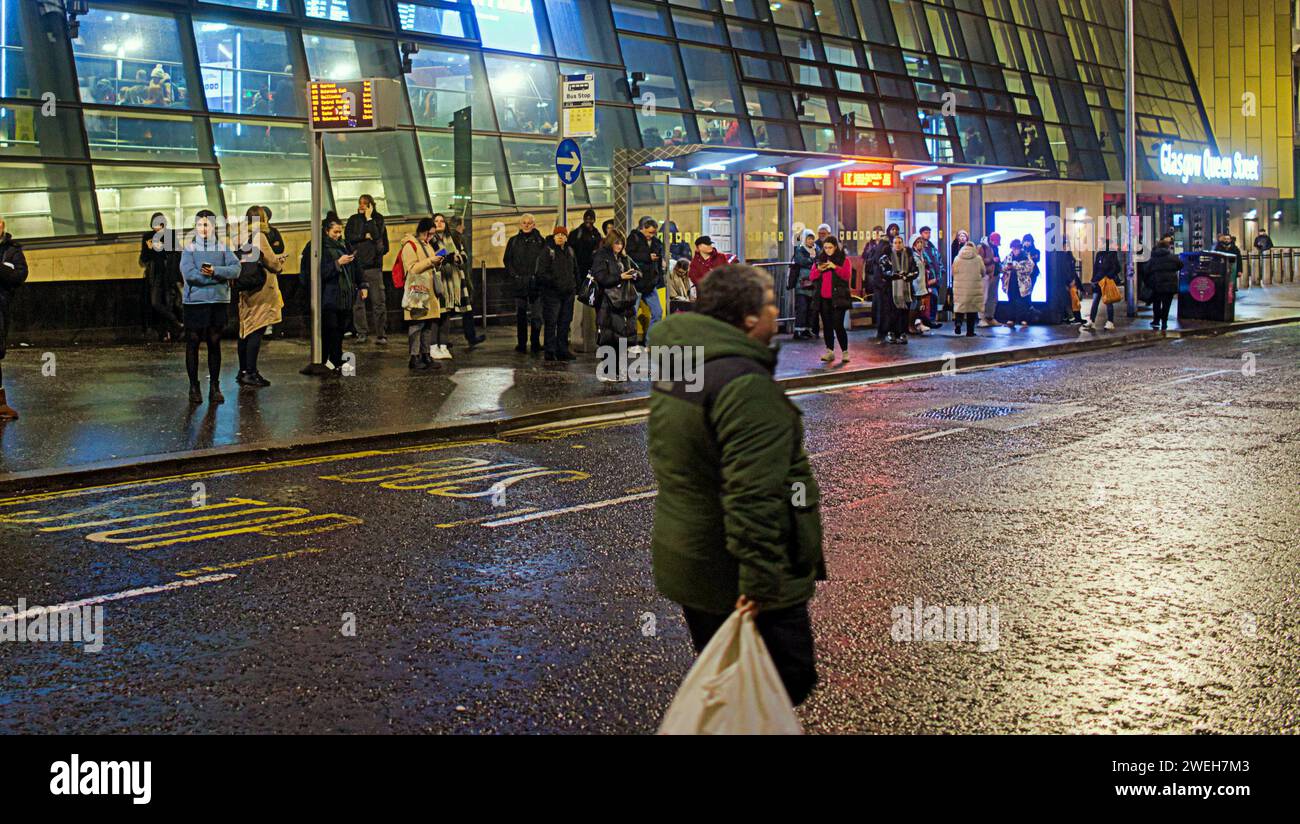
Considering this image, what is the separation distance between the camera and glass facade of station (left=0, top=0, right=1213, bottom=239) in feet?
68.6

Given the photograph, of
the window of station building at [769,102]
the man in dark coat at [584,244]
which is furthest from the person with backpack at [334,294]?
the window of station building at [769,102]

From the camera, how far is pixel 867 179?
26.4 meters

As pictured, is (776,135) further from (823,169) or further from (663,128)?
(823,169)

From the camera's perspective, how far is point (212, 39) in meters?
22.8

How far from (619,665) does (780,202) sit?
1919cm

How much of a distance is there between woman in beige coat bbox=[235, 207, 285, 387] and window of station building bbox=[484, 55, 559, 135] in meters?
11.5

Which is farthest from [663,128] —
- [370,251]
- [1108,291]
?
[370,251]

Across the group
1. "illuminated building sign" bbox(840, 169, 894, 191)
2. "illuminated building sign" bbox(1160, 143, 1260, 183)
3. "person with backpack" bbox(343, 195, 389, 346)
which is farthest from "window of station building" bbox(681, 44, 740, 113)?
"illuminated building sign" bbox(1160, 143, 1260, 183)

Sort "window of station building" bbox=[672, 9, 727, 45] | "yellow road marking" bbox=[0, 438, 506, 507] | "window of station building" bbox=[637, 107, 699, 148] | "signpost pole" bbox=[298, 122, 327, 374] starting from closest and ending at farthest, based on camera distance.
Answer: "yellow road marking" bbox=[0, 438, 506, 507] → "signpost pole" bbox=[298, 122, 327, 374] → "window of station building" bbox=[637, 107, 699, 148] → "window of station building" bbox=[672, 9, 727, 45]

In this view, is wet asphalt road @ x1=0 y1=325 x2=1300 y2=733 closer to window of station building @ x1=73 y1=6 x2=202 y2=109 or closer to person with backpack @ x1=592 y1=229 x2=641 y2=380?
person with backpack @ x1=592 y1=229 x2=641 y2=380

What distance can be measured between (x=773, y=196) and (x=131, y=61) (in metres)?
9.98

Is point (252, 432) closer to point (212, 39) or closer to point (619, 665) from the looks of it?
point (619, 665)

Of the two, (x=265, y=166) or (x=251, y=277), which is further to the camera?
(x=265, y=166)

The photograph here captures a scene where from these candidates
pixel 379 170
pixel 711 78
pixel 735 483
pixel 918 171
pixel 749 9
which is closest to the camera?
pixel 735 483
